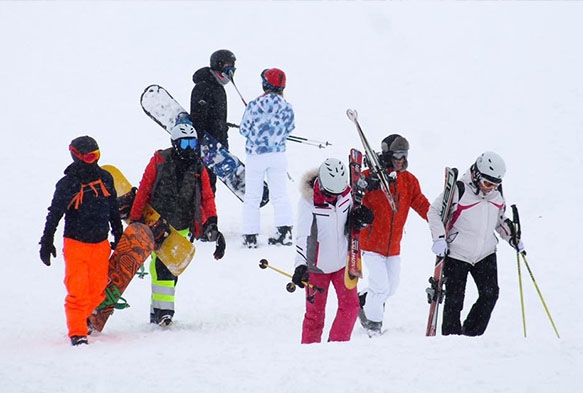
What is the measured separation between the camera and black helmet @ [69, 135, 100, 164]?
6.76 meters

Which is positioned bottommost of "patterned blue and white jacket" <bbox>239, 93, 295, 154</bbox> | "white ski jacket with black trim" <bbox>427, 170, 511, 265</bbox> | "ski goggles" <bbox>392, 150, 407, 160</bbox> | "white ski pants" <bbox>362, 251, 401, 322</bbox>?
"white ski pants" <bbox>362, 251, 401, 322</bbox>

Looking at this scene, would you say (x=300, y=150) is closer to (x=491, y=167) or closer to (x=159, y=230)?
(x=159, y=230)

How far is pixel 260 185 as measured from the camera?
416 inches

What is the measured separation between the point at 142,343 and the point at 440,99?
10.5 meters

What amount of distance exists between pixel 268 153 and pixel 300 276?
412 cm

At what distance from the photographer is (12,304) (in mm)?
8609

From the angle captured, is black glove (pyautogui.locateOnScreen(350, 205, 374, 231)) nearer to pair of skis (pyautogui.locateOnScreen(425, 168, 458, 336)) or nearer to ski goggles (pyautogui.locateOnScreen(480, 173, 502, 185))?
pair of skis (pyautogui.locateOnScreen(425, 168, 458, 336))

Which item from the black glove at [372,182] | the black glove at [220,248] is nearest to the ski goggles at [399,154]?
the black glove at [372,182]

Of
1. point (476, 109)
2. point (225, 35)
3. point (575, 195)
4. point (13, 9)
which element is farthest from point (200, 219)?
point (13, 9)

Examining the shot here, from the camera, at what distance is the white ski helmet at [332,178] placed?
6547mm

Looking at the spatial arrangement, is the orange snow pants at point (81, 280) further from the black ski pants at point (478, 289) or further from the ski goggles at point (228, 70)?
the ski goggles at point (228, 70)

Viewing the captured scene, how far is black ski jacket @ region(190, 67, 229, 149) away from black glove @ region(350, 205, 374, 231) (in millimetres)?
4340

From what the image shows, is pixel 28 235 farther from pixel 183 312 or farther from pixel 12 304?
pixel 183 312

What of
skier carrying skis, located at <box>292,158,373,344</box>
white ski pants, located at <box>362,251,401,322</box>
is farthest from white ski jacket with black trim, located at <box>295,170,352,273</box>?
white ski pants, located at <box>362,251,401,322</box>
